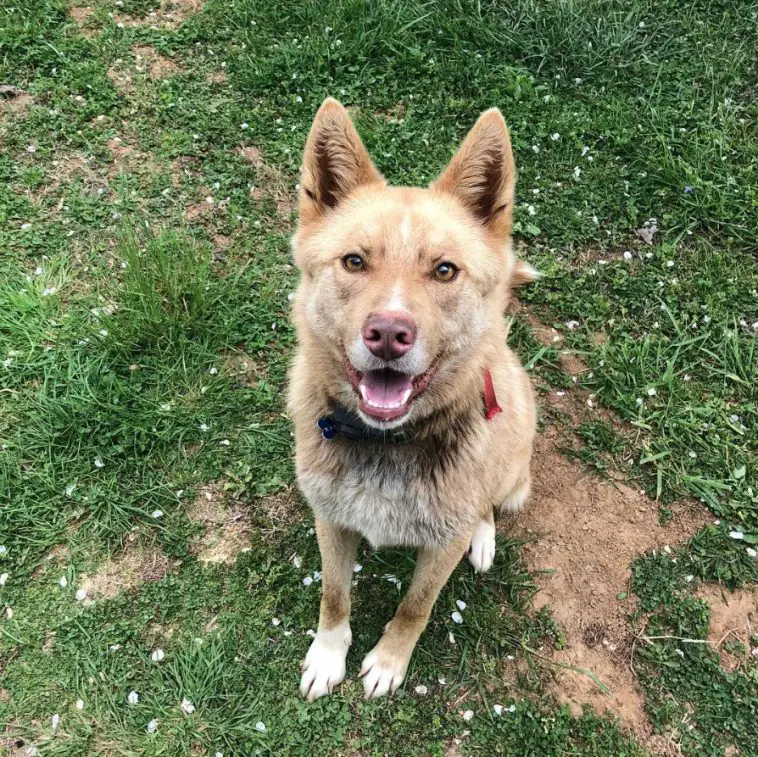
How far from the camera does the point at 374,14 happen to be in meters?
5.22

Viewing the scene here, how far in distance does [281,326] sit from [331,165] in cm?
187

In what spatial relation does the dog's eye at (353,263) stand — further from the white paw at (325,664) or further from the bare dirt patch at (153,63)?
the bare dirt patch at (153,63)

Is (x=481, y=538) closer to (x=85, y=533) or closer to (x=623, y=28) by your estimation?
(x=85, y=533)

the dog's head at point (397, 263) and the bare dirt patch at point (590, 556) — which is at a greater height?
the dog's head at point (397, 263)

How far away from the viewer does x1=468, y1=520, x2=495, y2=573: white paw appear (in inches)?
133

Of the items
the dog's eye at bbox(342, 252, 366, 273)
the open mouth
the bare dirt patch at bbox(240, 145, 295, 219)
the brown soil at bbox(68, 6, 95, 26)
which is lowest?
the bare dirt patch at bbox(240, 145, 295, 219)

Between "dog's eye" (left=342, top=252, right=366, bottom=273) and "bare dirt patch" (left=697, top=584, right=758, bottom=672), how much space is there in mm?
2789

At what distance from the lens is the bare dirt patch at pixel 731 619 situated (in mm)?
3164

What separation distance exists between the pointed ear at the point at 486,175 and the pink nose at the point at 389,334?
0.82m

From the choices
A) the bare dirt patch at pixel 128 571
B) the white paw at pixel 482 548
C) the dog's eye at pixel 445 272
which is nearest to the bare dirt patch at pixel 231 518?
the bare dirt patch at pixel 128 571

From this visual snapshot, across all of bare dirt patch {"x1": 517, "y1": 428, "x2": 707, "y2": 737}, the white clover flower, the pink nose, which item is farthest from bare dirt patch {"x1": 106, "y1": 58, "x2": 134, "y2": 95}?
the white clover flower

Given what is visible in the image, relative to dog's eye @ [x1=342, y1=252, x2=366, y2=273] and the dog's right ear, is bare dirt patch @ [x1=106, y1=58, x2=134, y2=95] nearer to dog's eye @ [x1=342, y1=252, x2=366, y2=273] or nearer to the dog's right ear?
the dog's right ear

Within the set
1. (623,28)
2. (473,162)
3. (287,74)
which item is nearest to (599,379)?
(473,162)

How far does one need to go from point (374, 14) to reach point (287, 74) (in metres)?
0.97
